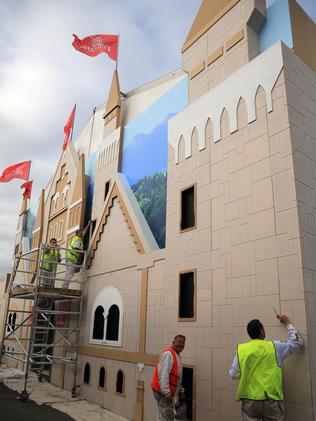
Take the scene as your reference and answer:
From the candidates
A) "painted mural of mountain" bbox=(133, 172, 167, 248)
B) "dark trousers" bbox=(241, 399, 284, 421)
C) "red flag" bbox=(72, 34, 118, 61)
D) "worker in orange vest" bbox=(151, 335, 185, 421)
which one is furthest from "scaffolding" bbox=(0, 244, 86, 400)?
"red flag" bbox=(72, 34, 118, 61)

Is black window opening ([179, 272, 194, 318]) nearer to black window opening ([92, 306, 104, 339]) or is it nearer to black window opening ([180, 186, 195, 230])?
black window opening ([180, 186, 195, 230])

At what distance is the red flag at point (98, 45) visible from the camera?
1567 centimetres

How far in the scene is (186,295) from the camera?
8.25 metres

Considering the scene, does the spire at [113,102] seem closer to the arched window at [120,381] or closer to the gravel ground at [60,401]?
the arched window at [120,381]

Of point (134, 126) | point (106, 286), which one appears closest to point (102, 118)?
point (134, 126)

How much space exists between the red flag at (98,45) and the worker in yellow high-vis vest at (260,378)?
13.8 meters

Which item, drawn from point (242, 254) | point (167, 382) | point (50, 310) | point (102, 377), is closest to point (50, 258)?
point (50, 310)

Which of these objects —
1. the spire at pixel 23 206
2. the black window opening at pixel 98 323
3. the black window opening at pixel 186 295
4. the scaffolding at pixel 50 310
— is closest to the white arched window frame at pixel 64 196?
the scaffolding at pixel 50 310

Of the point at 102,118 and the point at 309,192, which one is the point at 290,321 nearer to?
the point at 309,192

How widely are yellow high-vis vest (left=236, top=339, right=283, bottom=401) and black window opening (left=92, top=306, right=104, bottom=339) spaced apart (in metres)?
6.66

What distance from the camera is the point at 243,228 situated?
7129mm

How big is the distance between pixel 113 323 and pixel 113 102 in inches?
327

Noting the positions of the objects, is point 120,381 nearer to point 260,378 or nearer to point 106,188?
point 260,378

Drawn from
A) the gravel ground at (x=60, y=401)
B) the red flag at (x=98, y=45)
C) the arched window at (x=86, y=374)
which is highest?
the red flag at (x=98, y=45)
